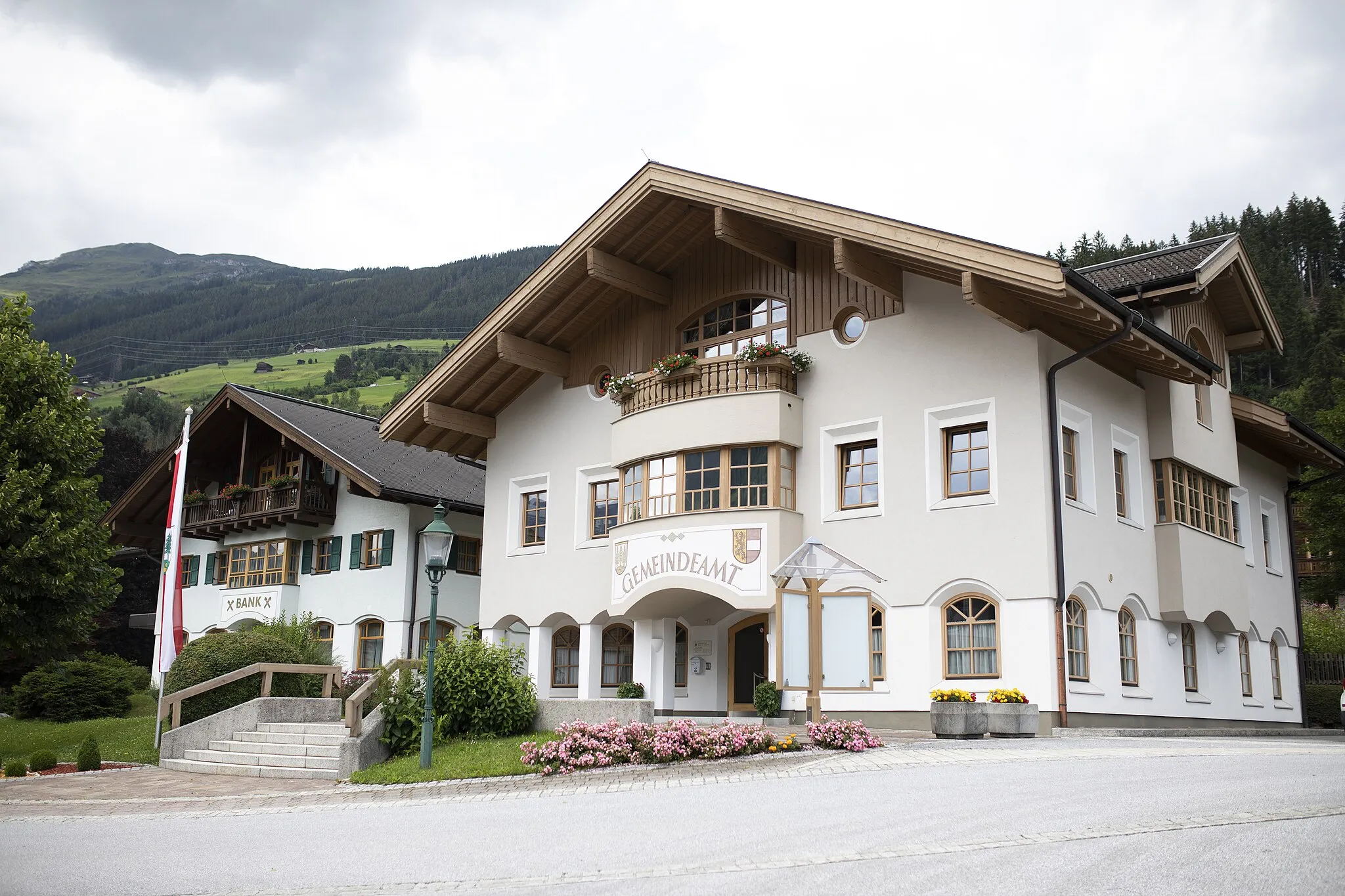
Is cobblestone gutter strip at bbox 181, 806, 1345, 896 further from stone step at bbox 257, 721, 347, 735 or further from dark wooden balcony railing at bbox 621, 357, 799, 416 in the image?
dark wooden balcony railing at bbox 621, 357, 799, 416

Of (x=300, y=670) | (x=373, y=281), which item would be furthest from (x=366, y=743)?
(x=373, y=281)

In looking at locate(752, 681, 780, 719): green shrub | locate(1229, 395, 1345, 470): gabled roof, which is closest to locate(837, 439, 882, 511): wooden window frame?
locate(752, 681, 780, 719): green shrub

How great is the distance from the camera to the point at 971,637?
60.5 feet

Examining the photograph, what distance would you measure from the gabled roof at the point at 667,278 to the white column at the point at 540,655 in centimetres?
439

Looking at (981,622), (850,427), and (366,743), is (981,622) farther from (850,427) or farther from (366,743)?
(366,743)

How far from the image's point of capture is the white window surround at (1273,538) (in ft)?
87.3

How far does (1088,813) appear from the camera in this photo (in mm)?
9070

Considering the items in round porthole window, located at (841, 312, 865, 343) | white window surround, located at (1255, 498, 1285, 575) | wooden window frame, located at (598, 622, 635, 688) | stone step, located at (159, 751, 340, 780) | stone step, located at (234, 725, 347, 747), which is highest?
round porthole window, located at (841, 312, 865, 343)

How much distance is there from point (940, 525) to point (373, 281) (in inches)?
5397

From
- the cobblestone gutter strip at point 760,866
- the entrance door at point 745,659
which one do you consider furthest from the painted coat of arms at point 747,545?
the cobblestone gutter strip at point 760,866

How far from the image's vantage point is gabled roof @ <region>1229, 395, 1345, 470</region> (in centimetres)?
2433

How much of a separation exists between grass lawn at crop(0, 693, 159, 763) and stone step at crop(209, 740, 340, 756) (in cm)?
164

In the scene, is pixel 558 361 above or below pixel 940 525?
above

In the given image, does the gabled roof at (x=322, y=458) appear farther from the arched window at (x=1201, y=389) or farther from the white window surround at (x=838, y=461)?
the arched window at (x=1201, y=389)
